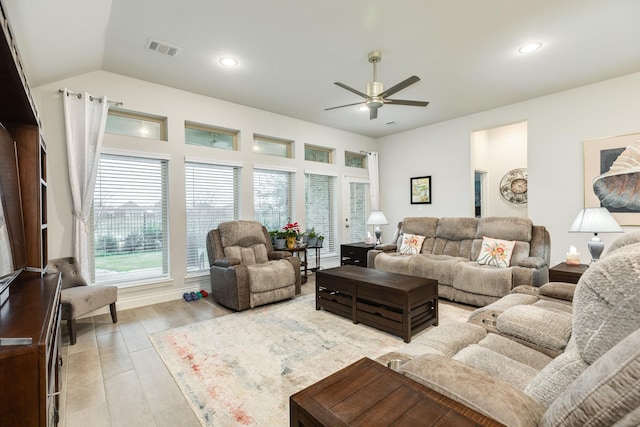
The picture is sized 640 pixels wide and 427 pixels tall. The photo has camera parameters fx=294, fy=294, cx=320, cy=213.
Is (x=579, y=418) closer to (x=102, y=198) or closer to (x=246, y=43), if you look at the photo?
(x=246, y=43)

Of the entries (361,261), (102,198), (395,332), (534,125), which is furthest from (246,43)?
(534,125)

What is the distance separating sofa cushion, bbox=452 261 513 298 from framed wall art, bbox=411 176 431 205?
2.38m

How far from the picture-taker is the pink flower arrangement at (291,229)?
4772mm

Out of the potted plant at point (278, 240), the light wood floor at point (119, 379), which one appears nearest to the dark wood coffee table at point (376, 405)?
the light wood floor at point (119, 379)

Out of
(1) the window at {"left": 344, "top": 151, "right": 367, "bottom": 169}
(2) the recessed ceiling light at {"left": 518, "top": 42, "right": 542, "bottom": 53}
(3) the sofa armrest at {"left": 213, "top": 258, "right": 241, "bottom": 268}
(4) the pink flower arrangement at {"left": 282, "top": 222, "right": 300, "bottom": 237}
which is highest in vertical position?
(2) the recessed ceiling light at {"left": 518, "top": 42, "right": 542, "bottom": 53}

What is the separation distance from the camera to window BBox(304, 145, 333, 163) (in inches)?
226

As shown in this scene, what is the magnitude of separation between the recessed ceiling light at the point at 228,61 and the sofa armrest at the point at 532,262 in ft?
13.1

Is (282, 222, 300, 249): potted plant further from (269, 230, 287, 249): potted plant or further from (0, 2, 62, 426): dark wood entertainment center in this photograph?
(0, 2, 62, 426): dark wood entertainment center

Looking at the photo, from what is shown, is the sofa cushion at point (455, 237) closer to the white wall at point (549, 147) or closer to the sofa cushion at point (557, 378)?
the white wall at point (549, 147)

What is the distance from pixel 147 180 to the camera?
3859mm

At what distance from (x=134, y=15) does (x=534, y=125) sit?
531 cm

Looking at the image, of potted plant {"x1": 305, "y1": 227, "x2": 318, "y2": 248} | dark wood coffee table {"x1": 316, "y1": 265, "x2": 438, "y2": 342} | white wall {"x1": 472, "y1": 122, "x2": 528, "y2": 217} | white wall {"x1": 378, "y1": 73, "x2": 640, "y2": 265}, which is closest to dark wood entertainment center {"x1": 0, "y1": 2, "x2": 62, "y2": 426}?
dark wood coffee table {"x1": 316, "y1": 265, "x2": 438, "y2": 342}

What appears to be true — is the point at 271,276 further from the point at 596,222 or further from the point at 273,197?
the point at 596,222

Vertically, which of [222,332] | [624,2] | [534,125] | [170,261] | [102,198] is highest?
[624,2]
